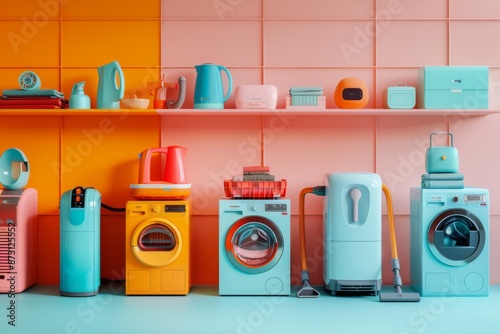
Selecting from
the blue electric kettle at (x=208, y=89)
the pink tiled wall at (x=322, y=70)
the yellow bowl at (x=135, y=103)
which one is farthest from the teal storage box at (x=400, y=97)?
the yellow bowl at (x=135, y=103)

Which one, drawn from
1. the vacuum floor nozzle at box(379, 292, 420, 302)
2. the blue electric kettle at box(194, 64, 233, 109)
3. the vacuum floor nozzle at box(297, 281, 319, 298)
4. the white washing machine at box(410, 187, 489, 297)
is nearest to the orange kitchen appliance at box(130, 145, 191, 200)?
the blue electric kettle at box(194, 64, 233, 109)

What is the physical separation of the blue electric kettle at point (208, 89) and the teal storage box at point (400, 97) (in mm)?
1437

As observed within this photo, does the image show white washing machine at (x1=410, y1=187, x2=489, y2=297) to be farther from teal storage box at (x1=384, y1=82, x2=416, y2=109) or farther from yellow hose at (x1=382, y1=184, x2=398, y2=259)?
teal storage box at (x1=384, y1=82, x2=416, y2=109)

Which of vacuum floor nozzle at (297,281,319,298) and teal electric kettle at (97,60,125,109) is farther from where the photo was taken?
teal electric kettle at (97,60,125,109)

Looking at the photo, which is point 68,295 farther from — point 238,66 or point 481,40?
point 481,40

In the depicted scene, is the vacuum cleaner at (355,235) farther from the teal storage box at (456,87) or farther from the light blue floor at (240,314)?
the teal storage box at (456,87)

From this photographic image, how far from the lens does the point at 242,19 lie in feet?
19.4

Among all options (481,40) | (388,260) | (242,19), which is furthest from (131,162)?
(481,40)

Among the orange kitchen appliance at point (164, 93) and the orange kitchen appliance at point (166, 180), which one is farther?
the orange kitchen appliance at point (164, 93)

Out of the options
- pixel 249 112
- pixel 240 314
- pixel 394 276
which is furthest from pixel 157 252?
pixel 394 276

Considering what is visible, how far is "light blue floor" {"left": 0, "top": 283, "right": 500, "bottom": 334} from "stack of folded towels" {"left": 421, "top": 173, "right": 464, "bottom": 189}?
0.95 m

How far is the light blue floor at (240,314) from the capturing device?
Result: 4259mm

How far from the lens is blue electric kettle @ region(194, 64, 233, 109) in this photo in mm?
5582

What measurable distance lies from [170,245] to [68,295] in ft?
3.12
